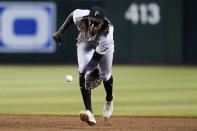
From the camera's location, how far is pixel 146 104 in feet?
39.0

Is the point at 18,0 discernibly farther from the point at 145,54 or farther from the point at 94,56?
the point at 94,56

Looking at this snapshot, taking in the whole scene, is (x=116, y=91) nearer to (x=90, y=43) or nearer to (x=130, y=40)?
(x=90, y=43)

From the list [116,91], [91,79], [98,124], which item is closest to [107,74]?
[91,79]

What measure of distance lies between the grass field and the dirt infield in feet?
2.21

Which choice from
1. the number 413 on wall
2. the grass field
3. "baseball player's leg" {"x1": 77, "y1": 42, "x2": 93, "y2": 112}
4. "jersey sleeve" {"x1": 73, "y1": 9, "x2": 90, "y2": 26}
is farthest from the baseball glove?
the number 413 on wall

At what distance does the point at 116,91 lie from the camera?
551 inches

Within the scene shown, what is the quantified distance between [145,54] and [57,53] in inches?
103

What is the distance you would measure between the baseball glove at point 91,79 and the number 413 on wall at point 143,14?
39.7 ft

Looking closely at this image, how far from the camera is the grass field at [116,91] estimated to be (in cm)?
1118

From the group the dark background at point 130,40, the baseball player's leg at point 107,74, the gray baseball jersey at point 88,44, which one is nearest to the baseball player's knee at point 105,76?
the baseball player's leg at point 107,74

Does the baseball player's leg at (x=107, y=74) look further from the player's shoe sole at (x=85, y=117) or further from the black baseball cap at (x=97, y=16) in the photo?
the player's shoe sole at (x=85, y=117)

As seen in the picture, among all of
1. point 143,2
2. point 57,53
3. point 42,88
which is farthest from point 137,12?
point 42,88

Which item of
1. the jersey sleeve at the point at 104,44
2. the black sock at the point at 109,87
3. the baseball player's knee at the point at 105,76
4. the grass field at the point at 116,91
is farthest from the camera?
the grass field at the point at 116,91

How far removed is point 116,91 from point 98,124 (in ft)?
15.8
